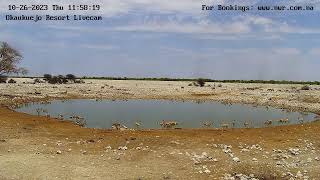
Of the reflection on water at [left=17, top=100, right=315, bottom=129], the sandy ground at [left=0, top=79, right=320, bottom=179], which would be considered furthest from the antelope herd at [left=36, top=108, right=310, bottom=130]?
the sandy ground at [left=0, top=79, right=320, bottom=179]

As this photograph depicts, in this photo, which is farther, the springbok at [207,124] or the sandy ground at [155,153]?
the springbok at [207,124]

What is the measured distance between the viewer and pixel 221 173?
17359 millimetres

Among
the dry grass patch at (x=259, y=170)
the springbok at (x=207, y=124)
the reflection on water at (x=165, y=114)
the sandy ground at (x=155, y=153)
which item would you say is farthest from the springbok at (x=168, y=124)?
the dry grass patch at (x=259, y=170)

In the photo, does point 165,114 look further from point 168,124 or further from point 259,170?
point 259,170

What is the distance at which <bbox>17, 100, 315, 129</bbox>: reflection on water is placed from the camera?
30.4 meters

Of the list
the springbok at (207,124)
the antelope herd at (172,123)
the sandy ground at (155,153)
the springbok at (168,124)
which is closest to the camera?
the sandy ground at (155,153)

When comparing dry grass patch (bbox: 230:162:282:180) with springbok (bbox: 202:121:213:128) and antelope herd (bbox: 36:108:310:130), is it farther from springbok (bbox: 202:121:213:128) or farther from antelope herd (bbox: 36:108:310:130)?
springbok (bbox: 202:121:213:128)

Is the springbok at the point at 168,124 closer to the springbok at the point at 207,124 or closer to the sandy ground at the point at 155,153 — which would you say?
the springbok at the point at 207,124

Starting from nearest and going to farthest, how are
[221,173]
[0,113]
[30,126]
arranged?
1. [221,173]
2. [30,126]
3. [0,113]

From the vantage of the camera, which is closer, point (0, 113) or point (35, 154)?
point (35, 154)

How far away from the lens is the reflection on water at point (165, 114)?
3041 centimetres

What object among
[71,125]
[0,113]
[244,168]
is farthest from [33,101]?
[244,168]

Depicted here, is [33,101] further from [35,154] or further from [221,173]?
[221,173]

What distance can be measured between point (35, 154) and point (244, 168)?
26.6ft
